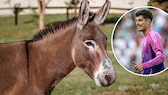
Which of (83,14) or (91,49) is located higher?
(83,14)

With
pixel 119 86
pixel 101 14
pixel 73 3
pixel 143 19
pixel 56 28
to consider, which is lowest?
pixel 73 3

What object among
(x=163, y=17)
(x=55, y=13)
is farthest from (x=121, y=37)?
(x=55, y=13)

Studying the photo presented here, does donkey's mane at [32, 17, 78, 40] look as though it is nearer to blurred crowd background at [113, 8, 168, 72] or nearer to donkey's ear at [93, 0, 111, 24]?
donkey's ear at [93, 0, 111, 24]

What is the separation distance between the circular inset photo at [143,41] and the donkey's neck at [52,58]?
11.5ft

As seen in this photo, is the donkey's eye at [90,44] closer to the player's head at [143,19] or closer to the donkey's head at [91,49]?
the donkey's head at [91,49]

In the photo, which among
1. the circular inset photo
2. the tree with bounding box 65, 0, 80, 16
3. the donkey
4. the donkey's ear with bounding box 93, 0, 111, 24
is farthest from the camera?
the tree with bounding box 65, 0, 80, 16

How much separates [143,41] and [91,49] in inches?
152

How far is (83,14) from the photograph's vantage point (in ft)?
15.7

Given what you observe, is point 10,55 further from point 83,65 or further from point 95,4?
point 95,4

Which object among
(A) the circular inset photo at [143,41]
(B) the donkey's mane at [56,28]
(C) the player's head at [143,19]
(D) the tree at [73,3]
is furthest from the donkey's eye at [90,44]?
(D) the tree at [73,3]

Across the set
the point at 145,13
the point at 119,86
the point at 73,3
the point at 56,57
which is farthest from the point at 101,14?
the point at 73,3

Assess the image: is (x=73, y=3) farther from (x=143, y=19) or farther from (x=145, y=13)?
(x=143, y=19)

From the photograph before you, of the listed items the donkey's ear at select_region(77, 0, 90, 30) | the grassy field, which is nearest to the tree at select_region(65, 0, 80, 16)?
the grassy field

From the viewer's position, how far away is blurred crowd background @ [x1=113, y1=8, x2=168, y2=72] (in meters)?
9.07
